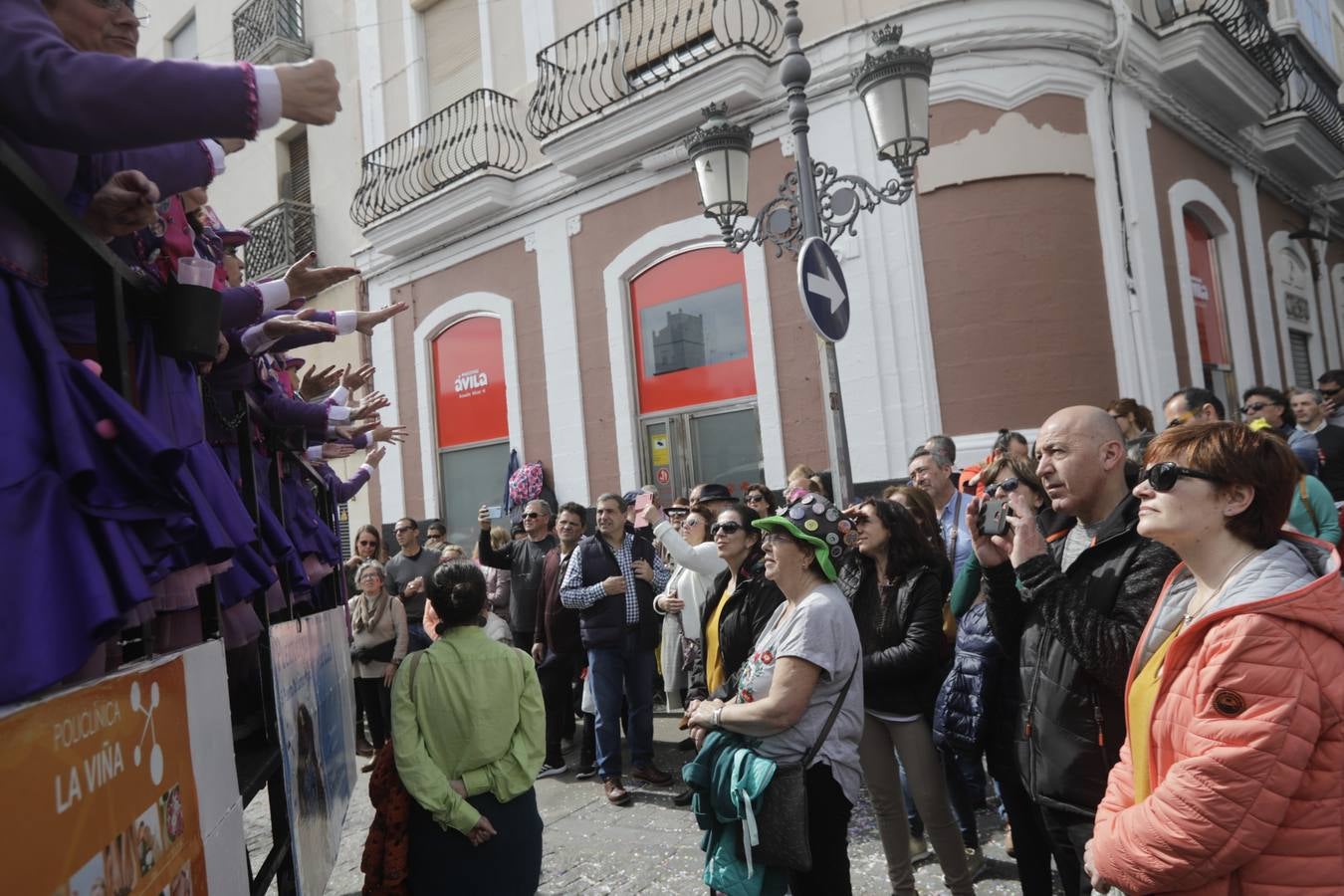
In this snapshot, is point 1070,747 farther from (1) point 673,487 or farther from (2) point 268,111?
(1) point 673,487

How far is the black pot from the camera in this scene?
207 centimetres

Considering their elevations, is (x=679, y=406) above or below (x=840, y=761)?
above

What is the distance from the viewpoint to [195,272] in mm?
2094

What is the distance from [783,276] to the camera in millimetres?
9164

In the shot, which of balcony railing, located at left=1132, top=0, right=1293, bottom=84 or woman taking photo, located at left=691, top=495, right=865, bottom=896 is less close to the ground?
balcony railing, located at left=1132, top=0, right=1293, bottom=84

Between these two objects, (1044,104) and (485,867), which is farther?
(1044,104)

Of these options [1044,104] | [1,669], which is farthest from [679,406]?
[1,669]

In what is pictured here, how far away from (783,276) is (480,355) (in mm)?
4938

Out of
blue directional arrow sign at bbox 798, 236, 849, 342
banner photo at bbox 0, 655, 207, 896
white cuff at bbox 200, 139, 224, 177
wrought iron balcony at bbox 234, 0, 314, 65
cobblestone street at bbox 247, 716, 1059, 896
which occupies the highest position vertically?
wrought iron balcony at bbox 234, 0, 314, 65

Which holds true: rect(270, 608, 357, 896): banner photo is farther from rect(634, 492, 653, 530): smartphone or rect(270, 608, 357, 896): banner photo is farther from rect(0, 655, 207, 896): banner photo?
rect(634, 492, 653, 530): smartphone

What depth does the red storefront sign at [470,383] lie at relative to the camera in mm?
12047

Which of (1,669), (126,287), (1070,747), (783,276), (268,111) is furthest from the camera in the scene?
(783,276)

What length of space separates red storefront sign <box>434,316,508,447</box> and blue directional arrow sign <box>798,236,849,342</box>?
6.95 m

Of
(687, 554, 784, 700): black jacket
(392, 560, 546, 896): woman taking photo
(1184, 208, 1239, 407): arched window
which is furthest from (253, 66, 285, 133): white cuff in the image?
(1184, 208, 1239, 407): arched window
